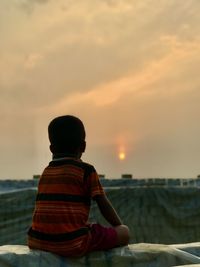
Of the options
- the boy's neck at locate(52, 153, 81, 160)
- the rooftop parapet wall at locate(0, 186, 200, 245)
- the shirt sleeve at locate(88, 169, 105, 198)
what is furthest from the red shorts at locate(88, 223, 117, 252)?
the rooftop parapet wall at locate(0, 186, 200, 245)

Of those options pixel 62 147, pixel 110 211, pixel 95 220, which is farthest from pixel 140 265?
pixel 95 220

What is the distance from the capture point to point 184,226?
5.13 m

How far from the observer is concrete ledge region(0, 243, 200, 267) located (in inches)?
107

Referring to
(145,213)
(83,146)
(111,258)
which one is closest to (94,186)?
(83,146)

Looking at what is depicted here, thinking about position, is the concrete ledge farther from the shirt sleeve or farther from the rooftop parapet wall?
the rooftop parapet wall

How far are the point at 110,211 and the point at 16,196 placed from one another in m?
2.23

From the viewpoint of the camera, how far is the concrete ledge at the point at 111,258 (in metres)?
2.72

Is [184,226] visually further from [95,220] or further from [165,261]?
[165,261]

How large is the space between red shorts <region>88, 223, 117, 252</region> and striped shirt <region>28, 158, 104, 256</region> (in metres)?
0.04

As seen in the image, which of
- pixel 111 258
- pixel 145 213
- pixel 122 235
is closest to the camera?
pixel 111 258

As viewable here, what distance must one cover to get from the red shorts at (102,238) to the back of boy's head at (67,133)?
1.36 ft

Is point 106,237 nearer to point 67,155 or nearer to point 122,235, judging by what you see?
point 122,235

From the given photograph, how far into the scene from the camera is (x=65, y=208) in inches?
113

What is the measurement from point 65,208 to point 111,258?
12.9 inches
